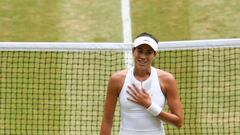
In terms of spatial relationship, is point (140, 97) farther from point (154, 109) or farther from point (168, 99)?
point (168, 99)

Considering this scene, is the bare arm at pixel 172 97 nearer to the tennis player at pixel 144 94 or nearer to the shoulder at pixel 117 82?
the tennis player at pixel 144 94

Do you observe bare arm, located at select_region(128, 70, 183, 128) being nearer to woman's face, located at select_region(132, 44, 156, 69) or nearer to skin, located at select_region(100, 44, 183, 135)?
skin, located at select_region(100, 44, 183, 135)

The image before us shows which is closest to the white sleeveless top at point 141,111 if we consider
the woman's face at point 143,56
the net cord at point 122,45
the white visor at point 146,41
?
the woman's face at point 143,56

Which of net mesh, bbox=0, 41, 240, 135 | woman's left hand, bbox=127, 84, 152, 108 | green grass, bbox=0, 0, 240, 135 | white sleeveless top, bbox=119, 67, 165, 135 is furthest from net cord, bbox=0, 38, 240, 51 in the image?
woman's left hand, bbox=127, 84, 152, 108

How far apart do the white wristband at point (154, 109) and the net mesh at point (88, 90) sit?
408 cm

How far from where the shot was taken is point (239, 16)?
1363 centimetres

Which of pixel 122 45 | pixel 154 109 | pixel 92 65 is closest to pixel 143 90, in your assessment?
pixel 154 109

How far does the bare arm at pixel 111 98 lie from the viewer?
591cm

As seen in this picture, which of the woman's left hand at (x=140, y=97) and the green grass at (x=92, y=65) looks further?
the green grass at (x=92, y=65)

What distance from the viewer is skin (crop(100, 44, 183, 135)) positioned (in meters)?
5.76

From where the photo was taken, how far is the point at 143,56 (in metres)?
5.79

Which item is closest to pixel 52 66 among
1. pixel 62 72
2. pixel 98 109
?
pixel 62 72

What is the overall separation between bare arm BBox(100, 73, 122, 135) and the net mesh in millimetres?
3759

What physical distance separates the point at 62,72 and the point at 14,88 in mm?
836
